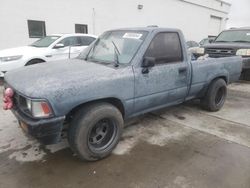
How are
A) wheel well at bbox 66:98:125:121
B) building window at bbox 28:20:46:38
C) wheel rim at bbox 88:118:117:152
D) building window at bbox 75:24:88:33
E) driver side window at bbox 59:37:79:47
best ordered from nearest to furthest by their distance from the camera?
1. wheel well at bbox 66:98:125:121
2. wheel rim at bbox 88:118:117:152
3. driver side window at bbox 59:37:79:47
4. building window at bbox 28:20:46:38
5. building window at bbox 75:24:88:33

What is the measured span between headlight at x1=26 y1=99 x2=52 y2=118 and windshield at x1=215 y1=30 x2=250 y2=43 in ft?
25.6

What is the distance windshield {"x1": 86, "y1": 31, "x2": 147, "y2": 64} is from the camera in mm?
3432

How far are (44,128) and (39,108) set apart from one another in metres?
0.23

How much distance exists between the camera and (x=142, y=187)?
8.52 feet

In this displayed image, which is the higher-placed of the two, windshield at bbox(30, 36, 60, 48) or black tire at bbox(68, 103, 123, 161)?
windshield at bbox(30, 36, 60, 48)

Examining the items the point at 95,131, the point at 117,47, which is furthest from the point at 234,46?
the point at 95,131

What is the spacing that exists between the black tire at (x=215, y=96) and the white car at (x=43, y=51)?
391 cm

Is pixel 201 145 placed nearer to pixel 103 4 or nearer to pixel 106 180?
pixel 106 180

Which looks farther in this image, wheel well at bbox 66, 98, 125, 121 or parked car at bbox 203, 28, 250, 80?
parked car at bbox 203, 28, 250, 80

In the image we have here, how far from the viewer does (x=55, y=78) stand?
2.81 metres

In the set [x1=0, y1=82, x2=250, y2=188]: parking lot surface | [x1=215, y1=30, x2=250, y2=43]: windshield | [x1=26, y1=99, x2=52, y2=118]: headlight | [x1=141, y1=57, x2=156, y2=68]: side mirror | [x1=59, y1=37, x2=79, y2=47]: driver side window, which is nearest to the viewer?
[x1=26, y1=99, x2=52, y2=118]: headlight

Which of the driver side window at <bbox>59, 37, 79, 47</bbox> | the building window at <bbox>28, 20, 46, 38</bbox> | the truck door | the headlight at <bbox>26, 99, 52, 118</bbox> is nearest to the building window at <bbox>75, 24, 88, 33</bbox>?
the building window at <bbox>28, 20, 46, 38</bbox>

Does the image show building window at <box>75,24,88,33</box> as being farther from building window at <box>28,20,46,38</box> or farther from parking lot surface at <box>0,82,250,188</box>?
parking lot surface at <box>0,82,250,188</box>

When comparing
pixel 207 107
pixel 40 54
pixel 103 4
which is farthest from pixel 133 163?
pixel 103 4
